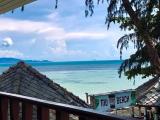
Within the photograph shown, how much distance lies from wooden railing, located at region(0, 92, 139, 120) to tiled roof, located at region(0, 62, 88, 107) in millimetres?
8685

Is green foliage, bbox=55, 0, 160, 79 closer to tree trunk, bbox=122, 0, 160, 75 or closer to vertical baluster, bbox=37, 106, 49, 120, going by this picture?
tree trunk, bbox=122, 0, 160, 75

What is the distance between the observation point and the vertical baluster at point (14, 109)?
3.62 metres

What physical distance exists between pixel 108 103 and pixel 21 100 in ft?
48.3

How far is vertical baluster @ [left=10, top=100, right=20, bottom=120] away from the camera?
11.9 feet

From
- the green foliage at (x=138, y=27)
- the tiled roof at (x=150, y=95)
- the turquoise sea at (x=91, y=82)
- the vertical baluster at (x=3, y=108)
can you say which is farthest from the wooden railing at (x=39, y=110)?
the turquoise sea at (x=91, y=82)

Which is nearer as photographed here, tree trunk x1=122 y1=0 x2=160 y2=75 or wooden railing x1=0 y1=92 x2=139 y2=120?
wooden railing x1=0 y1=92 x2=139 y2=120

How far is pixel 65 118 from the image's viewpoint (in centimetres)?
276

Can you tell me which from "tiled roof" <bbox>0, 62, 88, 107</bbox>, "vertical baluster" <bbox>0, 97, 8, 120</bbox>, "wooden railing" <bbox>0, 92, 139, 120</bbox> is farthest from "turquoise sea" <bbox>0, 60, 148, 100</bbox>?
"wooden railing" <bbox>0, 92, 139, 120</bbox>

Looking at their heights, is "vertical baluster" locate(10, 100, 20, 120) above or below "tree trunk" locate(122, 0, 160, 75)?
below

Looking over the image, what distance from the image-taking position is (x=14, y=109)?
3.65 metres

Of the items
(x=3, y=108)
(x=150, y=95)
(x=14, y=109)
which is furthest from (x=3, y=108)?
(x=150, y=95)

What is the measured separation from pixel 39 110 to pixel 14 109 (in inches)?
25.4

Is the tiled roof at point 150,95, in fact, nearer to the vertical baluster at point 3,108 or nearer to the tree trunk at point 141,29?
the tree trunk at point 141,29

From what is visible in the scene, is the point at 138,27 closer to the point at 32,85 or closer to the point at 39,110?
the point at 32,85
